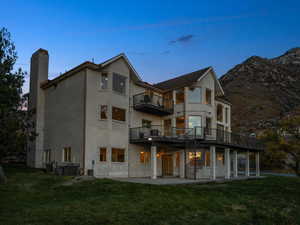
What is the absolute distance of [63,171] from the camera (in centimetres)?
2256

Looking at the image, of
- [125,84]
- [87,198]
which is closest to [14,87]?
[125,84]

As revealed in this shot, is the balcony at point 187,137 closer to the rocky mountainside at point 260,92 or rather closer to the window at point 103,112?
the window at point 103,112

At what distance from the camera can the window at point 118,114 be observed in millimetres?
26109

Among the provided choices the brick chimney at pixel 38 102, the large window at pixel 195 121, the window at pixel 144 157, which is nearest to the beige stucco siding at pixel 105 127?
the window at pixel 144 157

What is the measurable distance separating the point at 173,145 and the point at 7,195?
16.0 m

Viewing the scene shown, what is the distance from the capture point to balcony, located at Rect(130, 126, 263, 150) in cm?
2569

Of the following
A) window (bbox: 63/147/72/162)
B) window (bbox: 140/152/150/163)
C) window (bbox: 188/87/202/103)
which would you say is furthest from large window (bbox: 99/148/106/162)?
window (bbox: 188/87/202/103)

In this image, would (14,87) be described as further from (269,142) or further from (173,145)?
(269,142)

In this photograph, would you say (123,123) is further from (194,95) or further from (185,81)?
(185,81)

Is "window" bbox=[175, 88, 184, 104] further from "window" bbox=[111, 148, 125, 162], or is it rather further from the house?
"window" bbox=[111, 148, 125, 162]

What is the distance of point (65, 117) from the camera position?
86.7 ft

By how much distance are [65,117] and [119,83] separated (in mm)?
5632

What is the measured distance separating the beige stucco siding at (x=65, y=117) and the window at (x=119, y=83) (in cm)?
283

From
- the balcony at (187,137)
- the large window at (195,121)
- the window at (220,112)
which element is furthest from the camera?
the window at (220,112)
